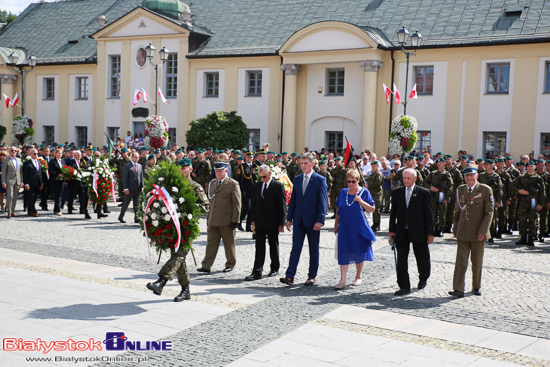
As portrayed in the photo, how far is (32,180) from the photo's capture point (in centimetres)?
1886

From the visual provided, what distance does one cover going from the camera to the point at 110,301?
847cm

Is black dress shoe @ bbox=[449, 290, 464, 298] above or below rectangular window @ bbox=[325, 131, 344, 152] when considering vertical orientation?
below

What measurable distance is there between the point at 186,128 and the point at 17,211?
16553 millimetres

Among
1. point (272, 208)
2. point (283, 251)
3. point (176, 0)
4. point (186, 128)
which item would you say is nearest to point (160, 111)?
point (186, 128)

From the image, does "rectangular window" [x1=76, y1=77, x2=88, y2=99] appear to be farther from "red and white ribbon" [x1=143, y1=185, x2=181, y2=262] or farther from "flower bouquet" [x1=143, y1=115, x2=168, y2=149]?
"red and white ribbon" [x1=143, y1=185, x2=181, y2=262]

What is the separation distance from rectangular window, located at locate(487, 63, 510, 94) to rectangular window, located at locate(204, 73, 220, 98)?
1452 centimetres

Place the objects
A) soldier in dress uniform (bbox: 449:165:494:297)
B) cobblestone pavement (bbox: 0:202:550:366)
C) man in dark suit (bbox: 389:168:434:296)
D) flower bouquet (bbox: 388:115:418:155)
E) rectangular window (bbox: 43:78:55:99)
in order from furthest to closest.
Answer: rectangular window (bbox: 43:78:55:99) < flower bouquet (bbox: 388:115:418:155) < man in dark suit (bbox: 389:168:434:296) < soldier in dress uniform (bbox: 449:165:494:297) < cobblestone pavement (bbox: 0:202:550:366)

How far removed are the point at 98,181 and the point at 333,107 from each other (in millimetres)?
16302

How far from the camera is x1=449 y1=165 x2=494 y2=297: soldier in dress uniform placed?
31.2ft

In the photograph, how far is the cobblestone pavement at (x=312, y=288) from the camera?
717 centimetres

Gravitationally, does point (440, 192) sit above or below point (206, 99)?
below

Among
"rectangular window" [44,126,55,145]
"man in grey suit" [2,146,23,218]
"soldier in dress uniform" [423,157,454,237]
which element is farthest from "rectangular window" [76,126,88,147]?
"soldier in dress uniform" [423,157,454,237]

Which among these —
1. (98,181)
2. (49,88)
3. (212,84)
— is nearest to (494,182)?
(98,181)

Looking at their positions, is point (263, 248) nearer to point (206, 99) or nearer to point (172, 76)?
point (206, 99)
